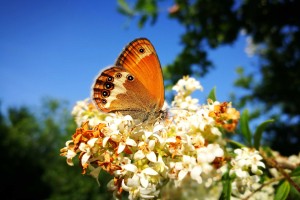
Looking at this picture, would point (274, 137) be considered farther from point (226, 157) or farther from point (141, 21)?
point (226, 157)

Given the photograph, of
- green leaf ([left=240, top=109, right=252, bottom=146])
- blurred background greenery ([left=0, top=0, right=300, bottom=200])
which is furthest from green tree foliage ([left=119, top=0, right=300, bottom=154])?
green leaf ([left=240, top=109, right=252, bottom=146])

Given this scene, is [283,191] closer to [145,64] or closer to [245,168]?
[245,168]

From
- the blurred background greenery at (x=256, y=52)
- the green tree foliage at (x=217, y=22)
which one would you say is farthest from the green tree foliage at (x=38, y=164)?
the green tree foliage at (x=217, y=22)

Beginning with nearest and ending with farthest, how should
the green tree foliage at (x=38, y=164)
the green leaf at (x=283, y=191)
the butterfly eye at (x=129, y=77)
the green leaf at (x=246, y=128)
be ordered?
the green leaf at (x=283, y=191), the butterfly eye at (x=129, y=77), the green leaf at (x=246, y=128), the green tree foliage at (x=38, y=164)

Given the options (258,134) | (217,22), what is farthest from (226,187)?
(217,22)

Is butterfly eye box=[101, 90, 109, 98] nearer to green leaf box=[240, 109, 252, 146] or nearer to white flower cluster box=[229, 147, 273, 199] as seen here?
white flower cluster box=[229, 147, 273, 199]

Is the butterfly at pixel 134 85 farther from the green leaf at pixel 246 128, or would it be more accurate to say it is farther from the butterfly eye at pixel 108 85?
the green leaf at pixel 246 128
